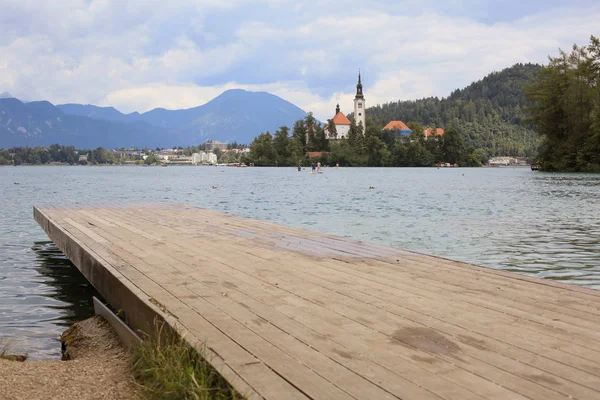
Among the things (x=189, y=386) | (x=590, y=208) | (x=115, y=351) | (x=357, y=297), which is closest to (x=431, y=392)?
(x=189, y=386)

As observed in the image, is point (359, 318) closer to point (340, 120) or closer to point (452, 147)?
point (452, 147)

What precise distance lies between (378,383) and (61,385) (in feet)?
7.28

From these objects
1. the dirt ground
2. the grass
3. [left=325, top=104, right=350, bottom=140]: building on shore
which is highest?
[left=325, top=104, right=350, bottom=140]: building on shore

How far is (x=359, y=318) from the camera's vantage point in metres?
3.91

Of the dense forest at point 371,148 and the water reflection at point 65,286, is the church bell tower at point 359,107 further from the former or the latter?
the water reflection at point 65,286

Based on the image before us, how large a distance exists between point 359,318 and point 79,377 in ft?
6.49

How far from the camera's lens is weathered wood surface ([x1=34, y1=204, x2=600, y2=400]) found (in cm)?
277

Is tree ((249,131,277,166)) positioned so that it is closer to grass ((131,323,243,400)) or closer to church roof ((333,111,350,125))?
church roof ((333,111,350,125))

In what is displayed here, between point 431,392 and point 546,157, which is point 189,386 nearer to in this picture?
point 431,392

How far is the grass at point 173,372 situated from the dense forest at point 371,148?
462 feet

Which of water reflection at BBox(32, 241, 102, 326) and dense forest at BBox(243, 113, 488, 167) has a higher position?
dense forest at BBox(243, 113, 488, 167)

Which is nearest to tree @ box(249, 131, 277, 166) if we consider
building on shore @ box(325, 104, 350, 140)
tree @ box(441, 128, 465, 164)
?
building on shore @ box(325, 104, 350, 140)

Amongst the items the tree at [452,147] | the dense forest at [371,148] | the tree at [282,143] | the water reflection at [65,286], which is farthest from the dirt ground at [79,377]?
the tree at [282,143]

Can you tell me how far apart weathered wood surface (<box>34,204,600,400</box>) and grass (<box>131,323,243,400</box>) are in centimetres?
7
